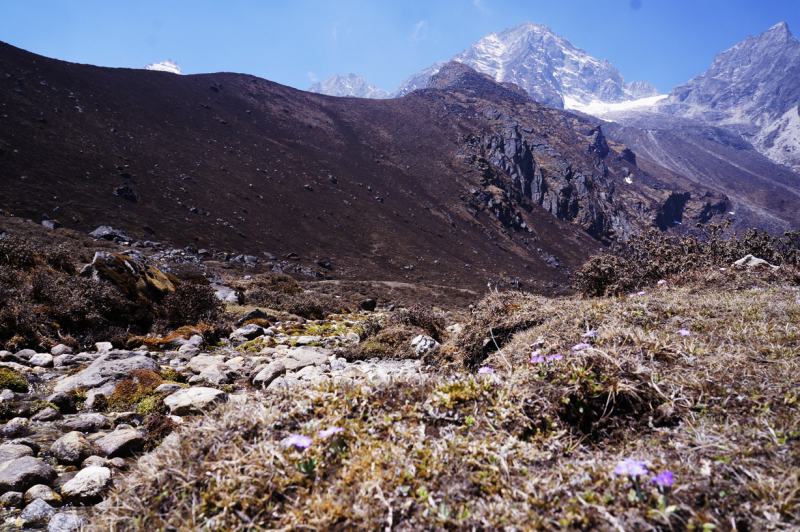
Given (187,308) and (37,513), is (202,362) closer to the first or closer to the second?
(187,308)

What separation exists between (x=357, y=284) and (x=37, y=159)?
29.3 meters

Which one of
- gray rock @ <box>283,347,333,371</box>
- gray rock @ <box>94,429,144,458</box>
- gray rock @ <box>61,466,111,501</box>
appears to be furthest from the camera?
gray rock @ <box>283,347,333,371</box>

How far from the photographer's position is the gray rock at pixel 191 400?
3.82 meters

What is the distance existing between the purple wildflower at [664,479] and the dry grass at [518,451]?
40 millimetres

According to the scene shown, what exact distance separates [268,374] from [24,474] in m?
2.35

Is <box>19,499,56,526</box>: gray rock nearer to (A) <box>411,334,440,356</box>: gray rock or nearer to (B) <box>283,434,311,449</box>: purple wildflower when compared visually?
(B) <box>283,434,311,449</box>: purple wildflower

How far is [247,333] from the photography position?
321 inches

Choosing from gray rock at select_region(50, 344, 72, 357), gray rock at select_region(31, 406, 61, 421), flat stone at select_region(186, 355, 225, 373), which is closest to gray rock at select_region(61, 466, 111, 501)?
gray rock at select_region(31, 406, 61, 421)

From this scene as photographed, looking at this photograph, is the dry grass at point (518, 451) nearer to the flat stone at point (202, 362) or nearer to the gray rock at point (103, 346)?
the flat stone at point (202, 362)

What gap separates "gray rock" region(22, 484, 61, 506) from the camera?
2.62m

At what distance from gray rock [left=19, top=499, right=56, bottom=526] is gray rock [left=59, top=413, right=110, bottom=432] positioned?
1.30m

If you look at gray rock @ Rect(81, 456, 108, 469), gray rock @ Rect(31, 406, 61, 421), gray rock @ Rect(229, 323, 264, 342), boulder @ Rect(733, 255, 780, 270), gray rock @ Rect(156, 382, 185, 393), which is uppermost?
boulder @ Rect(733, 255, 780, 270)

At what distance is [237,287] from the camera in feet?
54.1

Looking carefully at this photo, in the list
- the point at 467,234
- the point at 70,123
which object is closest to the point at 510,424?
the point at 70,123
